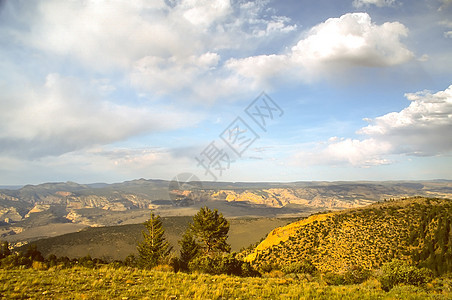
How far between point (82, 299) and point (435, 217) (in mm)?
36798

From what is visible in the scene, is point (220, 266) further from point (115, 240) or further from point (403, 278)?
point (115, 240)

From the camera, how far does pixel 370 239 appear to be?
30047mm

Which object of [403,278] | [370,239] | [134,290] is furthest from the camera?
[370,239]

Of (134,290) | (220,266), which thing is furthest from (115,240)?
(134,290)

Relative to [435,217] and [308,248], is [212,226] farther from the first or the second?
[435,217]

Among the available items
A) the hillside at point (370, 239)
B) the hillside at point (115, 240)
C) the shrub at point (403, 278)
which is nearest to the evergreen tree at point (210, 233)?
the hillside at point (370, 239)

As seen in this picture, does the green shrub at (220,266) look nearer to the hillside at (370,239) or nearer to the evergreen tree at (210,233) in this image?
the hillside at (370,239)

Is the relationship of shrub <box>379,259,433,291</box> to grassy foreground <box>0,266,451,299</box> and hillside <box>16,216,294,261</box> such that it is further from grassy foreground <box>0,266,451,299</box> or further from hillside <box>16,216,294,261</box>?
hillside <box>16,216,294,261</box>

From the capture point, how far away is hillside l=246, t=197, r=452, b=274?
25.3m

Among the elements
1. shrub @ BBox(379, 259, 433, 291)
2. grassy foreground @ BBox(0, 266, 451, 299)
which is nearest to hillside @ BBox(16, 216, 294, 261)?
grassy foreground @ BBox(0, 266, 451, 299)

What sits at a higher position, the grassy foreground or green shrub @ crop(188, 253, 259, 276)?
the grassy foreground

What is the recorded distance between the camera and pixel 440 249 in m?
23.9

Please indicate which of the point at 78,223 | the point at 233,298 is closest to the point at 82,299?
the point at 233,298

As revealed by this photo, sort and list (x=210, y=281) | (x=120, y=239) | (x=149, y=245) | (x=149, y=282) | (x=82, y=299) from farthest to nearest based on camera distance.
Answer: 1. (x=120, y=239)
2. (x=149, y=245)
3. (x=210, y=281)
4. (x=149, y=282)
5. (x=82, y=299)
